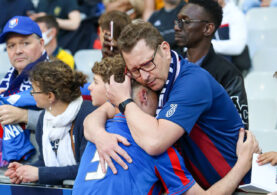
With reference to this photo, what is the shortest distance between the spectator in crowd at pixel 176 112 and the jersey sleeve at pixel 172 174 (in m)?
0.06

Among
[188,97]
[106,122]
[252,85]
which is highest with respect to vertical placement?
[188,97]

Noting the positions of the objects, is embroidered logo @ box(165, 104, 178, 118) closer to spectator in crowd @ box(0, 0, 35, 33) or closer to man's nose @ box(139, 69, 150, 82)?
man's nose @ box(139, 69, 150, 82)

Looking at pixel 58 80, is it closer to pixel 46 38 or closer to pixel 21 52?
pixel 21 52

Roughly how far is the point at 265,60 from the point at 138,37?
249cm

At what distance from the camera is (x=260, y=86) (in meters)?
3.81

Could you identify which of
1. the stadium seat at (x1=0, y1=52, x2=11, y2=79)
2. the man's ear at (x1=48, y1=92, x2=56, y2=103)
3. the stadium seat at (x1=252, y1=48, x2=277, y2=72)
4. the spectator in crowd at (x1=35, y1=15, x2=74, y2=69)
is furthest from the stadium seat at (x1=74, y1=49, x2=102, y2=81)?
the man's ear at (x1=48, y1=92, x2=56, y2=103)

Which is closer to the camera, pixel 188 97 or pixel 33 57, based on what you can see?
pixel 188 97

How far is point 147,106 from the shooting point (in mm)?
2100

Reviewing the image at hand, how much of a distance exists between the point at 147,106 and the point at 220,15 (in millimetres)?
1159

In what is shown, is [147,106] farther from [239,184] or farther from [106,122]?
[239,184]

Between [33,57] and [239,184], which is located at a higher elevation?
[33,57]

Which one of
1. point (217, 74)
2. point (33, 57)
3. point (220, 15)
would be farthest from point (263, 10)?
point (33, 57)

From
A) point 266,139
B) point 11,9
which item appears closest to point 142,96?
point 266,139

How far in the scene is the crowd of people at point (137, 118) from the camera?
1904mm
